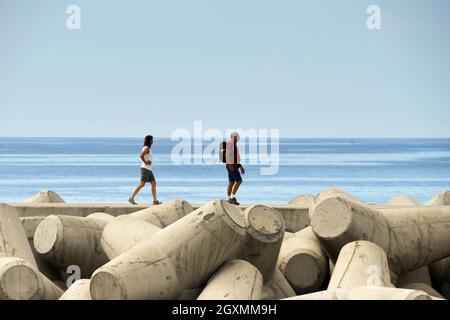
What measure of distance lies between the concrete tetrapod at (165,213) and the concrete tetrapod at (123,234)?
564 mm

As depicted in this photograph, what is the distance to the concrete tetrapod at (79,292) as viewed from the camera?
724 centimetres

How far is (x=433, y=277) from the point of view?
9117mm

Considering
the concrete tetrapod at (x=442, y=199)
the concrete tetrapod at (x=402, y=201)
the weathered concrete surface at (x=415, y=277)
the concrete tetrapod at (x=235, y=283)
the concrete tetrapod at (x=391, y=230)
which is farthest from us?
the concrete tetrapod at (x=402, y=201)

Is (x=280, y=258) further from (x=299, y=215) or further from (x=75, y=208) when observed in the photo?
(x=75, y=208)

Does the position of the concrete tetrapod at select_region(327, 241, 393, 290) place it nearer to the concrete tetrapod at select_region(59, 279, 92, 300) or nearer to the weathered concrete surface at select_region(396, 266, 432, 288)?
the weathered concrete surface at select_region(396, 266, 432, 288)

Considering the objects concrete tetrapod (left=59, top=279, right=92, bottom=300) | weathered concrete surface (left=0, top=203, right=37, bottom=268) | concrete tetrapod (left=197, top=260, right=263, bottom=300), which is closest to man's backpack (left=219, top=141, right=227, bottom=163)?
weathered concrete surface (left=0, top=203, right=37, bottom=268)

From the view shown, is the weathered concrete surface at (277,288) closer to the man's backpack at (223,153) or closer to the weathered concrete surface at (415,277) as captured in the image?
the weathered concrete surface at (415,277)

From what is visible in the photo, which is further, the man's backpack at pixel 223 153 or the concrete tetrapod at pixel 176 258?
the man's backpack at pixel 223 153

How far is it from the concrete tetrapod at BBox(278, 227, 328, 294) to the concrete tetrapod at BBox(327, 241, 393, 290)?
383 millimetres

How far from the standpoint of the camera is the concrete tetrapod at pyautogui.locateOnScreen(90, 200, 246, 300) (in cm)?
718

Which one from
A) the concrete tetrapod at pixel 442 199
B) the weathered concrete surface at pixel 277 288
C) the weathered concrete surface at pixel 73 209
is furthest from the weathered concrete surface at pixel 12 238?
the concrete tetrapod at pixel 442 199

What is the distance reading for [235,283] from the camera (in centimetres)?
730

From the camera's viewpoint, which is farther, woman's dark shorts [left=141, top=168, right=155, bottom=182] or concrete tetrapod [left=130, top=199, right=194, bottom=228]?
woman's dark shorts [left=141, top=168, right=155, bottom=182]

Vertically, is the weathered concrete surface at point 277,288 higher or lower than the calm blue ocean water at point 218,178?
higher
